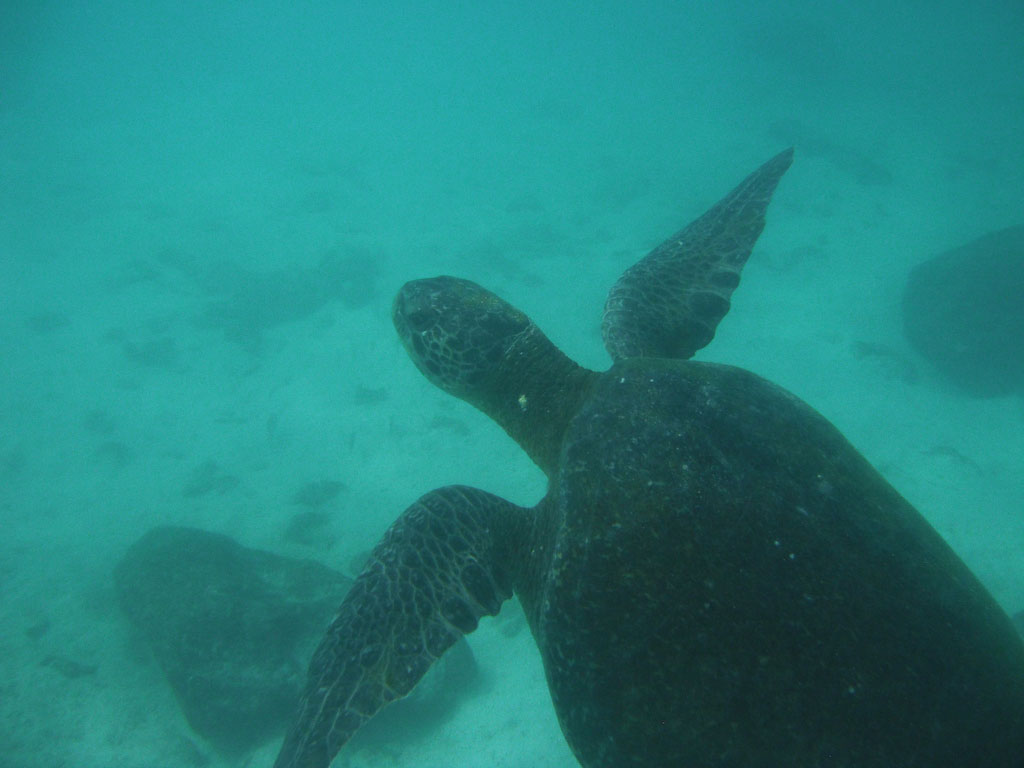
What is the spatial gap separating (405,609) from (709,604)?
1944 mm

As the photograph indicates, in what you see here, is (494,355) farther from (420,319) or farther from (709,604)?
(709,604)

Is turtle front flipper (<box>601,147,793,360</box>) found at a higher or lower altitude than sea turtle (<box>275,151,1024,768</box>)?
higher

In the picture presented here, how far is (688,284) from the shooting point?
16.1 ft

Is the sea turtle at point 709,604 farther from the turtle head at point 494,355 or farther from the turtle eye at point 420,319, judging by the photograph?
the turtle eye at point 420,319

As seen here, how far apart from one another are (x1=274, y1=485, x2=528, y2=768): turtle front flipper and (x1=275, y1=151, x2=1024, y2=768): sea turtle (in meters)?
0.01

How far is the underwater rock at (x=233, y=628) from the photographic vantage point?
7645mm

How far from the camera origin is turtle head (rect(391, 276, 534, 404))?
4.18m

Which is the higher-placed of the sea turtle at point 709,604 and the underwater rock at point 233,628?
the sea turtle at point 709,604

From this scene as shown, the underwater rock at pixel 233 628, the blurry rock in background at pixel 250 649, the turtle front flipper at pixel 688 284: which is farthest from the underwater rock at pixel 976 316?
the underwater rock at pixel 233 628

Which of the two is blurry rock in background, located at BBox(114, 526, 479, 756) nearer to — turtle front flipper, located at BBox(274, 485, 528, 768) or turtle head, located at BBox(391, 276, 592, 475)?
turtle front flipper, located at BBox(274, 485, 528, 768)

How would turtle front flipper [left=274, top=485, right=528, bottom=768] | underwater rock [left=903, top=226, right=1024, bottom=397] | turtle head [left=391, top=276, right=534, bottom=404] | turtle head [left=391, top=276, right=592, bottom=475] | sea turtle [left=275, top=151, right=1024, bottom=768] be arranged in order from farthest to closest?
1. underwater rock [left=903, top=226, right=1024, bottom=397]
2. turtle head [left=391, top=276, right=534, bottom=404]
3. turtle head [left=391, top=276, right=592, bottom=475]
4. turtle front flipper [left=274, top=485, right=528, bottom=768]
5. sea turtle [left=275, top=151, right=1024, bottom=768]

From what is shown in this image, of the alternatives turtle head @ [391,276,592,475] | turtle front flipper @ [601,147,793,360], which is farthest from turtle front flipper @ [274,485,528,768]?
turtle front flipper @ [601,147,793,360]

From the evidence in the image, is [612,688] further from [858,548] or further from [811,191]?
[811,191]

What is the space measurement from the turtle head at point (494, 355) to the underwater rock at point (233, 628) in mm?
5838
